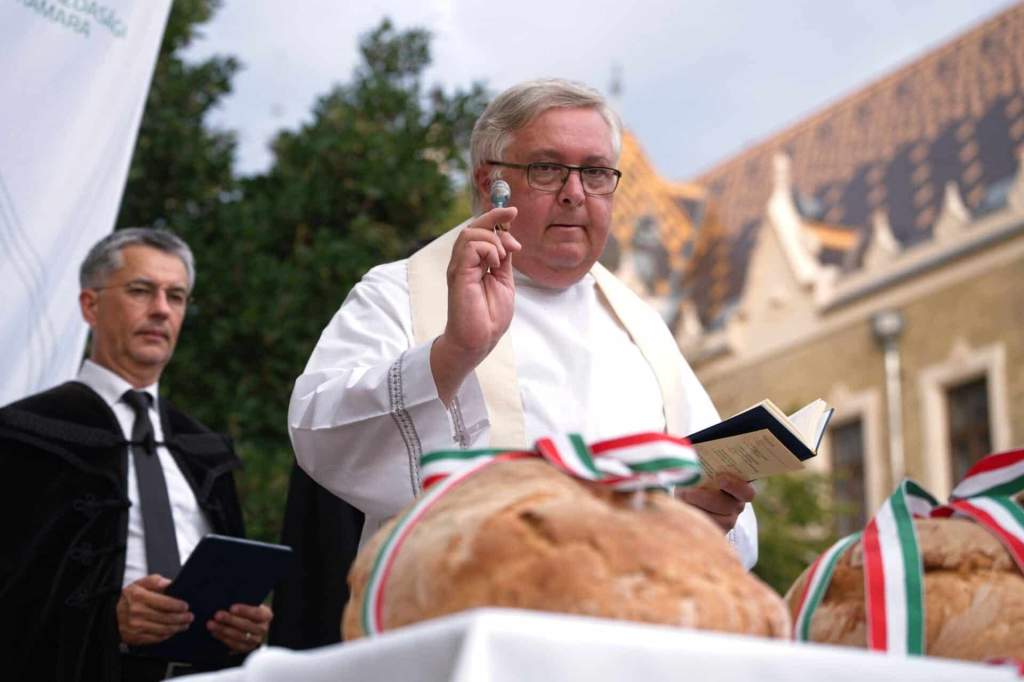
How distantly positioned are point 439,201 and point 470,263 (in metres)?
5.77

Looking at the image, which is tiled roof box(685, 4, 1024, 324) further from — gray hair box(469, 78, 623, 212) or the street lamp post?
gray hair box(469, 78, 623, 212)

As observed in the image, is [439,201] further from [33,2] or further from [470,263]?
[470,263]

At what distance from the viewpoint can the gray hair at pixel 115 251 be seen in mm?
4680

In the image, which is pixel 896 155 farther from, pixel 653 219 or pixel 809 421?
pixel 809 421

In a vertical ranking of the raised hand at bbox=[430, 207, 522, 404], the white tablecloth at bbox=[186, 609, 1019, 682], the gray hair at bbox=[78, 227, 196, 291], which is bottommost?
the white tablecloth at bbox=[186, 609, 1019, 682]

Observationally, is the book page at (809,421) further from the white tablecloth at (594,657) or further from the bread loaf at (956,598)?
the white tablecloth at (594,657)

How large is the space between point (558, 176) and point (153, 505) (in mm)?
1871

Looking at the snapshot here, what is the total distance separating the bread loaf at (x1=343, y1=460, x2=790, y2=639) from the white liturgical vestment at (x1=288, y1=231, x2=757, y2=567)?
2.88 ft

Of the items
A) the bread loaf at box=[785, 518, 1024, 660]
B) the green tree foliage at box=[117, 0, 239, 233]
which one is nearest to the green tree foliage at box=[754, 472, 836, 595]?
the green tree foliage at box=[117, 0, 239, 233]

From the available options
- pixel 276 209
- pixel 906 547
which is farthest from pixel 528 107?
pixel 276 209

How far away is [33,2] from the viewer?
4684 mm

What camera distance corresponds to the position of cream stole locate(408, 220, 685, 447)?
2938mm

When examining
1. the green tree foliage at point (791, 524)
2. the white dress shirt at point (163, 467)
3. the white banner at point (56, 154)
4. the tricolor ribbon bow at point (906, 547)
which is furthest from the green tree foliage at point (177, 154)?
the green tree foliage at point (791, 524)

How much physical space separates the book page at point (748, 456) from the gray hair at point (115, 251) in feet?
8.59
